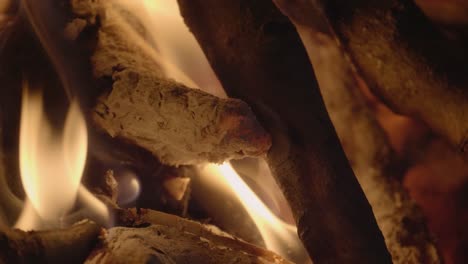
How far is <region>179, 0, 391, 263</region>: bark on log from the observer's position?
3.15 feet

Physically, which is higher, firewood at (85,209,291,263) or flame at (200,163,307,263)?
firewood at (85,209,291,263)

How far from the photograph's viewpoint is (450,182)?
4.43ft

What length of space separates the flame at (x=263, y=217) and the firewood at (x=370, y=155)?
0.24 metres

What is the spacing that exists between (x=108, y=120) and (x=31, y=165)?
18 centimetres

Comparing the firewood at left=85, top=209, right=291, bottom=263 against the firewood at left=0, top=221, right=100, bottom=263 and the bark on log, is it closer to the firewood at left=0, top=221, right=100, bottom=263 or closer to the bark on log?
the firewood at left=0, top=221, right=100, bottom=263

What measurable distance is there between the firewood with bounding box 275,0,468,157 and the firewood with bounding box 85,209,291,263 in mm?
517

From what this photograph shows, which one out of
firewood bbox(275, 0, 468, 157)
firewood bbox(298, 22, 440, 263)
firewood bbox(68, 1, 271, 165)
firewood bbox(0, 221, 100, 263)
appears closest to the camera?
firewood bbox(0, 221, 100, 263)

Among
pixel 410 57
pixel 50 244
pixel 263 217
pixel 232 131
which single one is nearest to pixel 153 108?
pixel 232 131

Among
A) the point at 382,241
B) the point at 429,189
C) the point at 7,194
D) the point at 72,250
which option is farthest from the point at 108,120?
the point at 429,189

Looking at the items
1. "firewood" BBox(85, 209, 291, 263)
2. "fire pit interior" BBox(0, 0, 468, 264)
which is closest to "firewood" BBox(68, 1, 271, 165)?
"fire pit interior" BBox(0, 0, 468, 264)

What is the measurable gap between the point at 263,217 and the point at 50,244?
1.98ft

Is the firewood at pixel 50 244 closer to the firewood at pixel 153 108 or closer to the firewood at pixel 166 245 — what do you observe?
the firewood at pixel 166 245

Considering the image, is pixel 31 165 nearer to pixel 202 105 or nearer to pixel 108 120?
pixel 108 120

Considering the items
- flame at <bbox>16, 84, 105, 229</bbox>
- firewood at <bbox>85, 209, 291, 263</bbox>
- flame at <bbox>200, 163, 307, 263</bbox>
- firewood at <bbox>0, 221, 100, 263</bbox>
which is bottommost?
flame at <bbox>200, 163, 307, 263</bbox>
